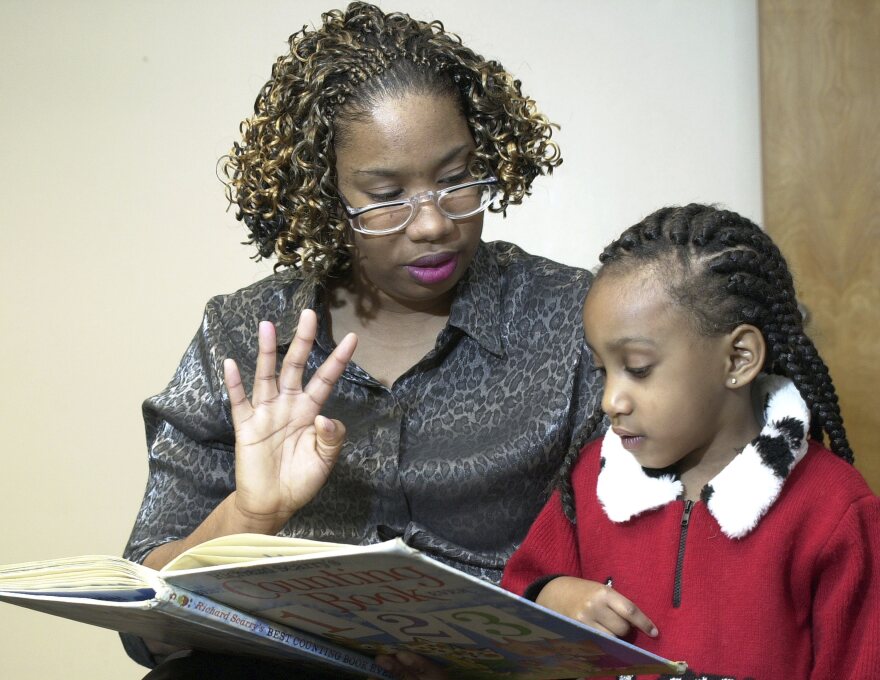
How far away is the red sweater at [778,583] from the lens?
45.0 inches

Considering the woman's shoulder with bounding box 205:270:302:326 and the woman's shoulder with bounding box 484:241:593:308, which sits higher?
the woman's shoulder with bounding box 484:241:593:308

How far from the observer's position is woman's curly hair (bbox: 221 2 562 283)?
1.57 m

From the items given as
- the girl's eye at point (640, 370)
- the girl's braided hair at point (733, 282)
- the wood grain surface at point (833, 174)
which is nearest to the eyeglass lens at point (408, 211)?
the girl's braided hair at point (733, 282)

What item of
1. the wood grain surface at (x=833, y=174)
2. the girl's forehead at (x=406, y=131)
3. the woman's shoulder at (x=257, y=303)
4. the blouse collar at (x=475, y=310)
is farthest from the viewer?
the wood grain surface at (x=833, y=174)

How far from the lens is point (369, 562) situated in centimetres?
92

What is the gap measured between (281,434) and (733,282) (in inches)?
23.5

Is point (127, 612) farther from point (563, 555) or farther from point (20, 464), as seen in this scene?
point (20, 464)

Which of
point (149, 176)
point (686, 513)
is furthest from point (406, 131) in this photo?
point (149, 176)

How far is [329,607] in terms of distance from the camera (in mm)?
1059

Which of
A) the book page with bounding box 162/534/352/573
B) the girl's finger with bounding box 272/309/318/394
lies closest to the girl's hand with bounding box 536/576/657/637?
the book page with bounding box 162/534/352/573

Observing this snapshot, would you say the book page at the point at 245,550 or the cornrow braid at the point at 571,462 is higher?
the cornrow braid at the point at 571,462

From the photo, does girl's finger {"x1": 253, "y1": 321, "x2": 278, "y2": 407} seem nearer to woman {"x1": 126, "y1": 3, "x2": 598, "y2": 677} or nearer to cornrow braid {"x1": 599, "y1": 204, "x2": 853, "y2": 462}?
woman {"x1": 126, "y1": 3, "x2": 598, "y2": 677}

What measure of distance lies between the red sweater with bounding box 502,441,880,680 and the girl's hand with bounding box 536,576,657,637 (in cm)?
5

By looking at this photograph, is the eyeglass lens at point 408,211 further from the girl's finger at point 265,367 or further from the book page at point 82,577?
the book page at point 82,577
